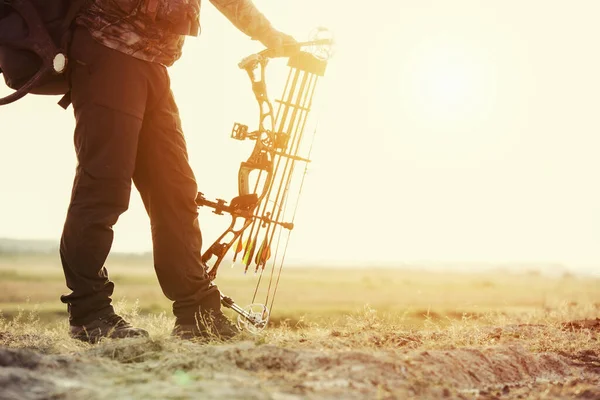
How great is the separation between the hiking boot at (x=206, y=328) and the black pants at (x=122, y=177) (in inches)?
3.2

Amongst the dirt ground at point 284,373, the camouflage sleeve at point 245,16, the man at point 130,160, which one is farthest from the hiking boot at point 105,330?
the camouflage sleeve at point 245,16

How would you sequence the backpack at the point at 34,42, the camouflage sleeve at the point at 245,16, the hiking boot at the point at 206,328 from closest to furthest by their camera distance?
the backpack at the point at 34,42, the hiking boot at the point at 206,328, the camouflage sleeve at the point at 245,16

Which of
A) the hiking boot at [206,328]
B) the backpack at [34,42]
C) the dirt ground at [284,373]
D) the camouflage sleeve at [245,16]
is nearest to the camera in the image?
the dirt ground at [284,373]

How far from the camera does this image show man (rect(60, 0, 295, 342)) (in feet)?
14.9

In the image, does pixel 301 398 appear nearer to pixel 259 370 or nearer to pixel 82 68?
pixel 259 370

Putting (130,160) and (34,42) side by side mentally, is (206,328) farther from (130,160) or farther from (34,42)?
(34,42)

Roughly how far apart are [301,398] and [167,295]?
2.36 metres

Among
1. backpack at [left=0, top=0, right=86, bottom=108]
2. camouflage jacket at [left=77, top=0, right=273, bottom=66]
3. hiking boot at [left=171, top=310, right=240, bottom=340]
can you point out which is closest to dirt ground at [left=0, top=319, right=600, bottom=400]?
hiking boot at [left=171, top=310, right=240, bottom=340]

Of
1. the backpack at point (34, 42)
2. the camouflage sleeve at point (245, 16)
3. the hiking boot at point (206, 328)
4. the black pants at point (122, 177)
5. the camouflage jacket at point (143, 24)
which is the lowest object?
the hiking boot at point (206, 328)

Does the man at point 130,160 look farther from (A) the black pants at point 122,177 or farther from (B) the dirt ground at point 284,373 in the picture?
(B) the dirt ground at point 284,373

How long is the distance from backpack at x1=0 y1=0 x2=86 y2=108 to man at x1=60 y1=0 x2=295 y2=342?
103 mm

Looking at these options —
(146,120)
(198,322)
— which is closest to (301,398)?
(198,322)

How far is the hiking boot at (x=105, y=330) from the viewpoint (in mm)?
4629

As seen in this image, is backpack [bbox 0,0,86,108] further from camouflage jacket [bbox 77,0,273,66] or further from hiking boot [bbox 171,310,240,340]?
hiking boot [bbox 171,310,240,340]
